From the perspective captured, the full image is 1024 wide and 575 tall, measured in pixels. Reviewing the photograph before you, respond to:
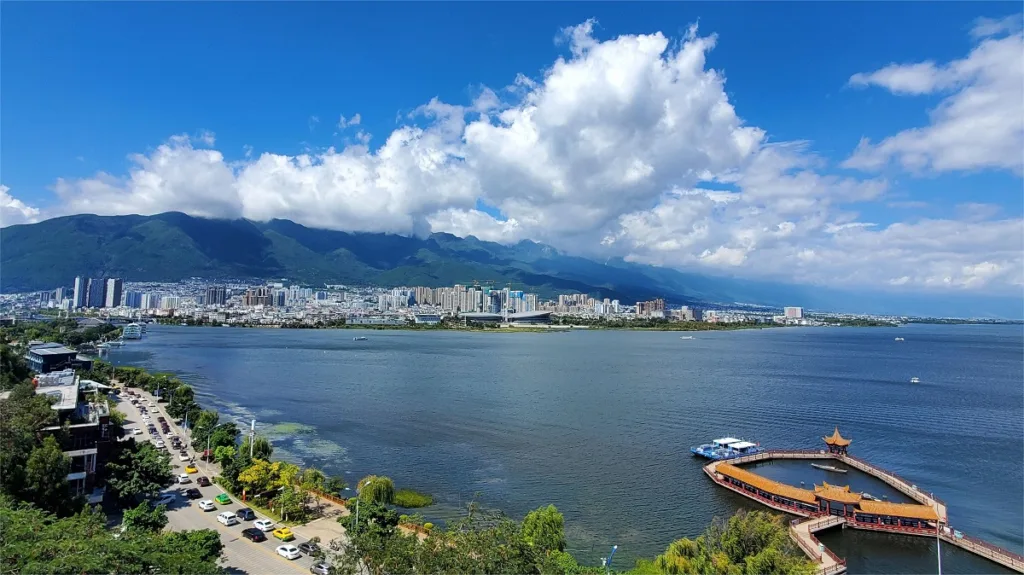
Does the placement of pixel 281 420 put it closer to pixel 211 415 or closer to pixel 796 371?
pixel 211 415

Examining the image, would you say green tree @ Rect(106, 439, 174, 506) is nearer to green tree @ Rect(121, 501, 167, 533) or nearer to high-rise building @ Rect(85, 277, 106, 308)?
green tree @ Rect(121, 501, 167, 533)

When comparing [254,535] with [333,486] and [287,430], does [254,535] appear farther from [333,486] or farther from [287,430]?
[287,430]

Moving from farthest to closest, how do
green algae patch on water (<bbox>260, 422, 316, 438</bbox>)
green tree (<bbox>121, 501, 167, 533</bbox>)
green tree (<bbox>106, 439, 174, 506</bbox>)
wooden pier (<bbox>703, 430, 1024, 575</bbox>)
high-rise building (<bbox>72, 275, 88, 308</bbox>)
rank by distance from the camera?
high-rise building (<bbox>72, 275, 88, 308</bbox>) → green algae patch on water (<bbox>260, 422, 316, 438</bbox>) → green tree (<bbox>106, 439, 174, 506</bbox>) → wooden pier (<bbox>703, 430, 1024, 575</bbox>) → green tree (<bbox>121, 501, 167, 533</bbox>)

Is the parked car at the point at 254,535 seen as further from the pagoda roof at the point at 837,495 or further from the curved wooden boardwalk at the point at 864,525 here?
the pagoda roof at the point at 837,495

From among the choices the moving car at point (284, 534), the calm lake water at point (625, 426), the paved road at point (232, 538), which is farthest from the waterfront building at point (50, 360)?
the moving car at point (284, 534)

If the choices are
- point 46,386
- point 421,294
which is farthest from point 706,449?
point 421,294

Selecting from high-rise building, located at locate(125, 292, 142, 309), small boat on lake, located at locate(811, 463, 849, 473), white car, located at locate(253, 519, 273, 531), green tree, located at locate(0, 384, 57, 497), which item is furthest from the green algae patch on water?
high-rise building, located at locate(125, 292, 142, 309)

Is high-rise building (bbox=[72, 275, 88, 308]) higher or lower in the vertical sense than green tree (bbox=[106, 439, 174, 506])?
higher
